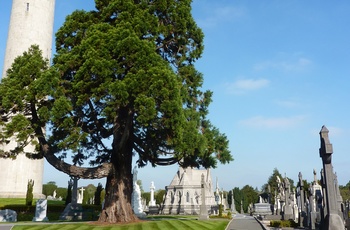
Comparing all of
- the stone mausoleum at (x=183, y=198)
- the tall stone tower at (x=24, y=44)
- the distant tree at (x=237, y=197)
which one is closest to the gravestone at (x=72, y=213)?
the tall stone tower at (x=24, y=44)

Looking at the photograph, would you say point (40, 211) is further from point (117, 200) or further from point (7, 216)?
point (117, 200)

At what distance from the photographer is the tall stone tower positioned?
136 feet

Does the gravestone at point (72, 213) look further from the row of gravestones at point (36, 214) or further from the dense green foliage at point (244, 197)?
the dense green foliage at point (244, 197)

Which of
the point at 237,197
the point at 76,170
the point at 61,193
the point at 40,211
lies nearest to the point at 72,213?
the point at 40,211

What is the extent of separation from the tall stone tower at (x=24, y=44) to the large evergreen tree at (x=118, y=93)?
2262 centimetres

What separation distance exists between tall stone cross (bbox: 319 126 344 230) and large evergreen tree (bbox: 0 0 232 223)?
716cm

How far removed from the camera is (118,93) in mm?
16047

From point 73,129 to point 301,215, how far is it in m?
17.5

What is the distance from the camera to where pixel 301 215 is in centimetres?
2411

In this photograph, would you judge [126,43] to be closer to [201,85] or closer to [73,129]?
[73,129]

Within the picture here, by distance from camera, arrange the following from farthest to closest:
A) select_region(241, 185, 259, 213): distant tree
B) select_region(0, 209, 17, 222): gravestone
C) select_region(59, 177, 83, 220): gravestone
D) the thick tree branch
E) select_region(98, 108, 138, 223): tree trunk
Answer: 1. select_region(241, 185, 259, 213): distant tree
2. select_region(59, 177, 83, 220): gravestone
3. select_region(0, 209, 17, 222): gravestone
4. select_region(98, 108, 138, 223): tree trunk
5. the thick tree branch

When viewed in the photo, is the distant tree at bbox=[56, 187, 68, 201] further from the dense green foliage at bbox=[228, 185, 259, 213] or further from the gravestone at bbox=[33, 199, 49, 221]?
the gravestone at bbox=[33, 199, 49, 221]

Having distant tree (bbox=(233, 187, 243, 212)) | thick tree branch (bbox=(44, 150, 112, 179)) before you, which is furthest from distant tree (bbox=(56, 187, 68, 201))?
thick tree branch (bbox=(44, 150, 112, 179))

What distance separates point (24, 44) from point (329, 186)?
4316 centimetres
